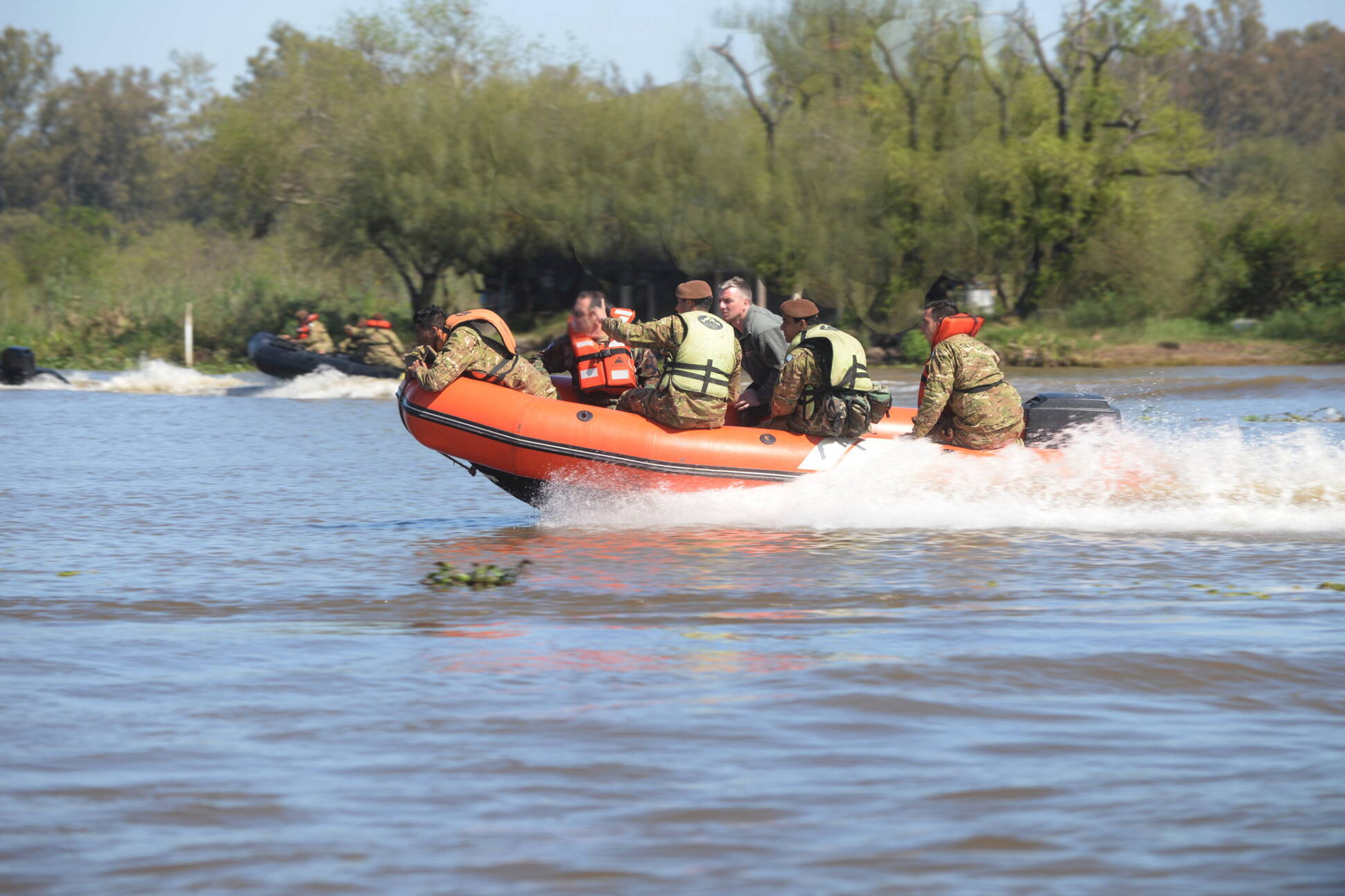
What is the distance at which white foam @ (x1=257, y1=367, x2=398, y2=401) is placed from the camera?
19.7 m

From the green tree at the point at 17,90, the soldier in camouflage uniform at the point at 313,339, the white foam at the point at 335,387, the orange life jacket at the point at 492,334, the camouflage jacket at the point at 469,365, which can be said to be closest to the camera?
the camouflage jacket at the point at 469,365

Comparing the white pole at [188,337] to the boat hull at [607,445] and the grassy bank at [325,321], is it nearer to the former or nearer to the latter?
the grassy bank at [325,321]

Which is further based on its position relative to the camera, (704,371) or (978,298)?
(978,298)

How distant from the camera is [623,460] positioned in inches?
289

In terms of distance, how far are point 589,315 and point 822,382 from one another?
1220mm

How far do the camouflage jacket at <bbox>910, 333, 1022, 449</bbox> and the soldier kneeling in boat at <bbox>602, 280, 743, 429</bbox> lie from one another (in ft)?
3.23

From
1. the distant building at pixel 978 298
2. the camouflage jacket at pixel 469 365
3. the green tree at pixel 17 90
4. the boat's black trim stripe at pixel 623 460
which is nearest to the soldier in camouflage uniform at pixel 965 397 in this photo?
the boat's black trim stripe at pixel 623 460

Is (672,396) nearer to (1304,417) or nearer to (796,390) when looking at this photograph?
(796,390)

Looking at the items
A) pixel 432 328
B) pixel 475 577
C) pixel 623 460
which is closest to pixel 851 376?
pixel 623 460

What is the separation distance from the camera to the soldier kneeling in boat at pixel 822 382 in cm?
726

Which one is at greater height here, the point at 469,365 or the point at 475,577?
the point at 469,365

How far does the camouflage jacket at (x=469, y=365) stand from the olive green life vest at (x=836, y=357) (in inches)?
53.6

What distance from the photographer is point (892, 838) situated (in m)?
3.07

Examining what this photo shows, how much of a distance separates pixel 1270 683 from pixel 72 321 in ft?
95.0
